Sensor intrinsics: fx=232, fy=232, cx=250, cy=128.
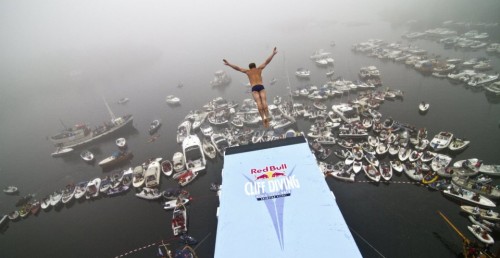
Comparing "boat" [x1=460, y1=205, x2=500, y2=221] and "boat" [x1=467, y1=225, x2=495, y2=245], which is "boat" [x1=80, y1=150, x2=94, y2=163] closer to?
"boat" [x1=467, y1=225, x2=495, y2=245]

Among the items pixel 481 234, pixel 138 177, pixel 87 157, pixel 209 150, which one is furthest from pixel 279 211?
pixel 87 157

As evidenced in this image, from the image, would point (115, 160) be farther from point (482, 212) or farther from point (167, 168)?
point (482, 212)

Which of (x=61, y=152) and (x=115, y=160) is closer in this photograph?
(x=115, y=160)

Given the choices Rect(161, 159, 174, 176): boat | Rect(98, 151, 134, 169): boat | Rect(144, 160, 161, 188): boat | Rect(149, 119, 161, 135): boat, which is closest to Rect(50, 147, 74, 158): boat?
Rect(98, 151, 134, 169): boat

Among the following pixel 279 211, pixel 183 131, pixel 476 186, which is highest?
pixel 279 211

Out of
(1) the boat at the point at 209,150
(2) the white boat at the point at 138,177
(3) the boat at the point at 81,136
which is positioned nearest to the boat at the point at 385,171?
(1) the boat at the point at 209,150

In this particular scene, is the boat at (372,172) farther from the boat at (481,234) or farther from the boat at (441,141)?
the boat at (441,141)

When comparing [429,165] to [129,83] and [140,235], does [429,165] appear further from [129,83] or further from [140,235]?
[129,83]
